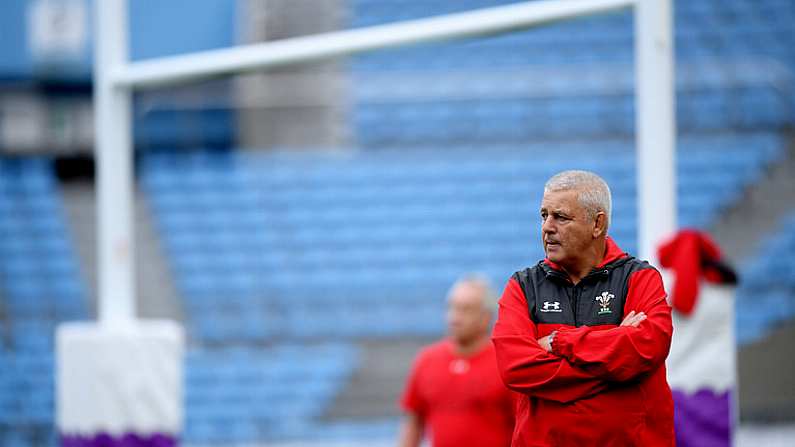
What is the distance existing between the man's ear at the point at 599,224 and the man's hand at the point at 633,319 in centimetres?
21

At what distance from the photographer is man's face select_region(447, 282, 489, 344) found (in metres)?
4.03

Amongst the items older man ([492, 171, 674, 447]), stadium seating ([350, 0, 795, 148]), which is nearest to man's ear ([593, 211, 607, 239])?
older man ([492, 171, 674, 447])

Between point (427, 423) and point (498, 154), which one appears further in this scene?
point (498, 154)

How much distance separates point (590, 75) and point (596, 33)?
2.44 feet

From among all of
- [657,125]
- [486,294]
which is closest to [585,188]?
[657,125]

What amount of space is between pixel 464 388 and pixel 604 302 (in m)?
1.73

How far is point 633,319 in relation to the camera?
7.47ft

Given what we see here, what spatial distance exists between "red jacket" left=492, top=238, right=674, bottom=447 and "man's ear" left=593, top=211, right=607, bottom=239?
83mm

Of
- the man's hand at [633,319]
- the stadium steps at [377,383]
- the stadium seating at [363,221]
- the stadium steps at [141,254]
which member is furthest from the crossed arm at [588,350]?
the stadium steps at [141,254]

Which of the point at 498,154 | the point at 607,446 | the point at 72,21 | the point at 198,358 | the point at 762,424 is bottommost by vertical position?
the point at 762,424

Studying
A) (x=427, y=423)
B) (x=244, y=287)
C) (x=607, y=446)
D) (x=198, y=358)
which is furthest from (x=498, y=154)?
(x=607, y=446)

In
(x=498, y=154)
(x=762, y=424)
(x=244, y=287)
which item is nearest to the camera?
(x=762, y=424)

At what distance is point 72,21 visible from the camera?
11.8 m

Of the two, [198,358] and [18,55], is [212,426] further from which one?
[18,55]
